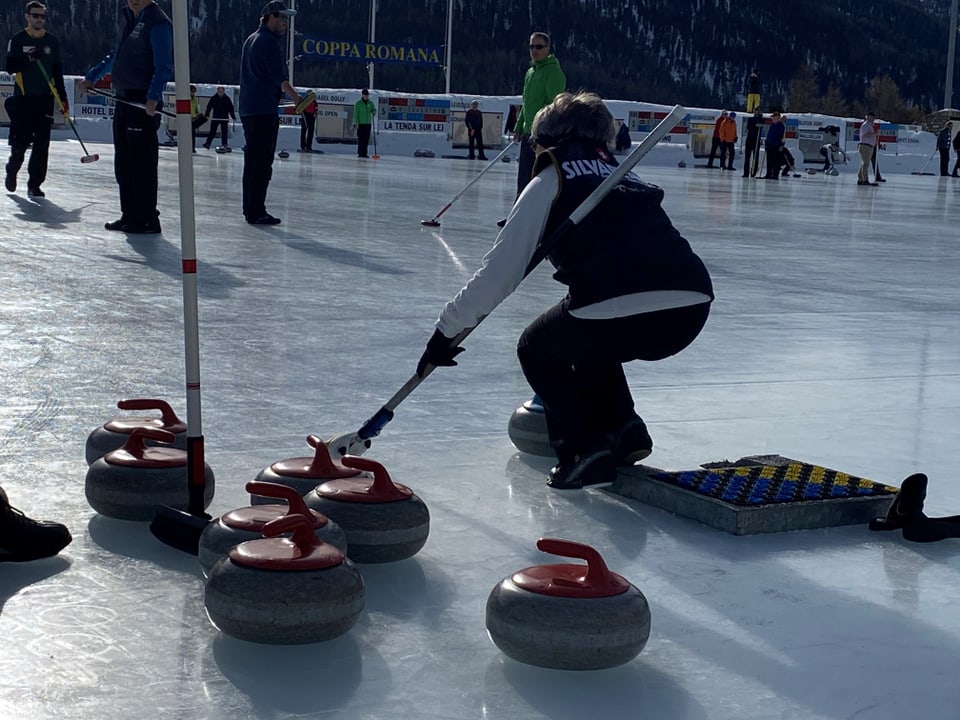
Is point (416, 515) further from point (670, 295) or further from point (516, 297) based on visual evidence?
point (516, 297)

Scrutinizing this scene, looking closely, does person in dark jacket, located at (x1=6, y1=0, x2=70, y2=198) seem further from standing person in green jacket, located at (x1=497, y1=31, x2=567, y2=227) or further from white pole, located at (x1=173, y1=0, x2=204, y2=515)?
white pole, located at (x1=173, y1=0, x2=204, y2=515)

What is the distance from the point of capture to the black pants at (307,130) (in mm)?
32062

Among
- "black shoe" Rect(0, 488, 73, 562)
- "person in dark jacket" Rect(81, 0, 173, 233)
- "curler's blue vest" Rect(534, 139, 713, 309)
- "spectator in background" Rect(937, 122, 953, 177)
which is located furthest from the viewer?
"spectator in background" Rect(937, 122, 953, 177)

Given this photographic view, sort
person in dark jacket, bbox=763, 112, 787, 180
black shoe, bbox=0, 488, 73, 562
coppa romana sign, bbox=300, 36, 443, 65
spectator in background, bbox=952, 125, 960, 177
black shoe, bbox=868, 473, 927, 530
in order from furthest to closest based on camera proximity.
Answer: coppa romana sign, bbox=300, 36, 443, 65
spectator in background, bbox=952, 125, 960, 177
person in dark jacket, bbox=763, 112, 787, 180
black shoe, bbox=868, 473, 927, 530
black shoe, bbox=0, 488, 73, 562

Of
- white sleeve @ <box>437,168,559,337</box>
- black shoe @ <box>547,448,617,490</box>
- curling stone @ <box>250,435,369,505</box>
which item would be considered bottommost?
black shoe @ <box>547,448,617,490</box>

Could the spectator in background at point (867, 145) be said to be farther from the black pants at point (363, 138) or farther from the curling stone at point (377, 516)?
the curling stone at point (377, 516)

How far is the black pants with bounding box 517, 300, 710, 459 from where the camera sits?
3.68 m

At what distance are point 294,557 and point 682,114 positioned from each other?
1557 millimetres

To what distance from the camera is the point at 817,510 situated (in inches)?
134

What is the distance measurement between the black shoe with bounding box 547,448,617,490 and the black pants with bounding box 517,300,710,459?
59 millimetres

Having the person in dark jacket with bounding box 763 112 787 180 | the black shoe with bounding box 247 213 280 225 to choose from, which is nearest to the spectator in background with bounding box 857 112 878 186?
the person in dark jacket with bounding box 763 112 787 180

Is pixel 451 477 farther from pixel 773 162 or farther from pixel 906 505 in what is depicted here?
pixel 773 162

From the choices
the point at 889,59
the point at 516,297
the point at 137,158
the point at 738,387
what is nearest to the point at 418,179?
the point at 137,158

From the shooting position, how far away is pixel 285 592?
96.6 inches
